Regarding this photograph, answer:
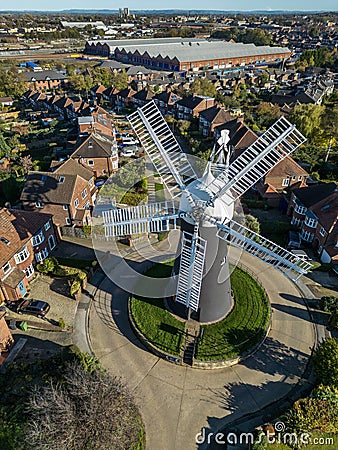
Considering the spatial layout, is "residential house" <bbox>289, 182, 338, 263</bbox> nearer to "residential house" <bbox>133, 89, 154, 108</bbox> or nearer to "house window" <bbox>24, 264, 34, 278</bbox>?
"house window" <bbox>24, 264, 34, 278</bbox>

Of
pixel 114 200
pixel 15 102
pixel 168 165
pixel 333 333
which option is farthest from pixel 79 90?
pixel 333 333

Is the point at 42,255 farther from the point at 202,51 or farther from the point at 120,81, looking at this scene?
the point at 202,51

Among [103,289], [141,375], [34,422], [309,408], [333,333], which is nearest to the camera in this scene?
[34,422]

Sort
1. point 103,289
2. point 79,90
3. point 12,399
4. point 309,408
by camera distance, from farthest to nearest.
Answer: point 79,90, point 103,289, point 12,399, point 309,408

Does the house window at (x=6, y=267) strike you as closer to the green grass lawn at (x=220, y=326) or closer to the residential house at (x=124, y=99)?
the green grass lawn at (x=220, y=326)

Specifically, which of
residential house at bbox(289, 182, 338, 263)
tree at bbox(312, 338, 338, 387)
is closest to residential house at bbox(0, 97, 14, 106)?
residential house at bbox(289, 182, 338, 263)

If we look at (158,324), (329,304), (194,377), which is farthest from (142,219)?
(329,304)

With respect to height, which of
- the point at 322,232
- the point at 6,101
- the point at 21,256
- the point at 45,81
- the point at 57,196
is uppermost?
the point at 45,81

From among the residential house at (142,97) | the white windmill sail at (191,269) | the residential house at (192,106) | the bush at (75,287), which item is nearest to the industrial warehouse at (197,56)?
the residential house at (142,97)

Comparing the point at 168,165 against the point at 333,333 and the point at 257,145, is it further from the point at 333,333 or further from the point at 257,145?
the point at 333,333
